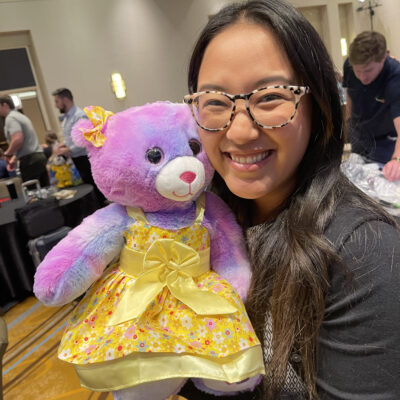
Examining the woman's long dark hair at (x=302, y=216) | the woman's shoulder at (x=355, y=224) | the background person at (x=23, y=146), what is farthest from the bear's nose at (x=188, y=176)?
the background person at (x=23, y=146)

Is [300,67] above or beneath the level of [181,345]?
above

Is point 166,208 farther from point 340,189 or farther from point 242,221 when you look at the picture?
point 340,189

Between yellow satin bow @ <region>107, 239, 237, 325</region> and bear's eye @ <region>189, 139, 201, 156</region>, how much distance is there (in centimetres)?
24

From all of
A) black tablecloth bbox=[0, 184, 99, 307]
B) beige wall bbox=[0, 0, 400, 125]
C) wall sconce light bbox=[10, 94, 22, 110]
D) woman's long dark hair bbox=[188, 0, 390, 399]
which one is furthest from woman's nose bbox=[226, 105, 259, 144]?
wall sconce light bbox=[10, 94, 22, 110]

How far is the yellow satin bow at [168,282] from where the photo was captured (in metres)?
0.82

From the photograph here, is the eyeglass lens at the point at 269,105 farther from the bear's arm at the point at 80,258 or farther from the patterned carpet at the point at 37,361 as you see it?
the patterned carpet at the point at 37,361

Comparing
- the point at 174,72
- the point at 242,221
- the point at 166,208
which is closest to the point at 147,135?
the point at 166,208

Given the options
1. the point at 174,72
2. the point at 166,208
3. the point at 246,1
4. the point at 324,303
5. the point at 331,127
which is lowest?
the point at 324,303

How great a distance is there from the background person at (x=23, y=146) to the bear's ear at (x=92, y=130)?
10.8ft

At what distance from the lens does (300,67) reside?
75 cm

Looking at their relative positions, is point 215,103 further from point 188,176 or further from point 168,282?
point 168,282

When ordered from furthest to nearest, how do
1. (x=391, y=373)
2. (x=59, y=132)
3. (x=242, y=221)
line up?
(x=59, y=132) < (x=242, y=221) < (x=391, y=373)

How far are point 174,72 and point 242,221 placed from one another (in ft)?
21.5

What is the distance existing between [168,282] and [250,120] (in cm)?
43
